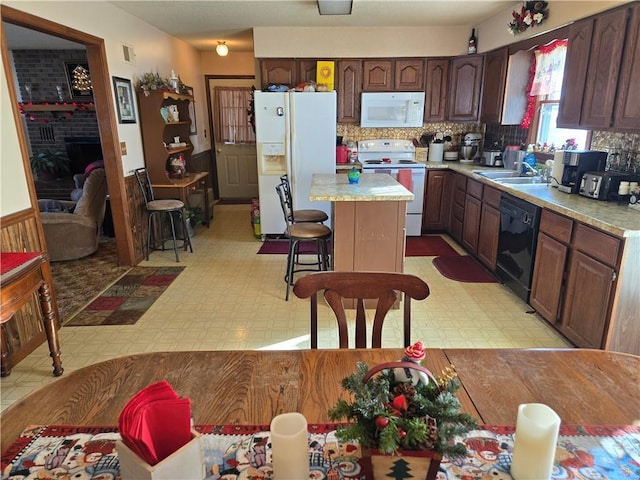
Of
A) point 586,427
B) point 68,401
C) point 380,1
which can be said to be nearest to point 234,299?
point 68,401

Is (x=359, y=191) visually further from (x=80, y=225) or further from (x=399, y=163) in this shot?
(x=80, y=225)

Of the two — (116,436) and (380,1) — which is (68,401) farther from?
(380,1)

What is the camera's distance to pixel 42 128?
6.64m

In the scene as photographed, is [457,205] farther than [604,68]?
Yes

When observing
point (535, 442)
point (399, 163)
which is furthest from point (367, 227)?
point (535, 442)

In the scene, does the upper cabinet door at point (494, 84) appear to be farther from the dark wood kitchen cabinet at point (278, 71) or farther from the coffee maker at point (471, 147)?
the dark wood kitchen cabinet at point (278, 71)

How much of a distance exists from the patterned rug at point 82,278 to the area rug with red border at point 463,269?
10.5 ft

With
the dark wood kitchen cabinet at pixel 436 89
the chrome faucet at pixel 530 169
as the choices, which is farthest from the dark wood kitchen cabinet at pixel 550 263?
the dark wood kitchen cabinet at pixel 436 89

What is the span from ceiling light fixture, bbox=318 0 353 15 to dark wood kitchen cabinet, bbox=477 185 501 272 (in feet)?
7.04

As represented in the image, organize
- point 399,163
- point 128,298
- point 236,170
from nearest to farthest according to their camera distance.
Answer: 1. point 128,298
2. point 399,163
3. point 236,170

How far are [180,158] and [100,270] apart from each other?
1.83m

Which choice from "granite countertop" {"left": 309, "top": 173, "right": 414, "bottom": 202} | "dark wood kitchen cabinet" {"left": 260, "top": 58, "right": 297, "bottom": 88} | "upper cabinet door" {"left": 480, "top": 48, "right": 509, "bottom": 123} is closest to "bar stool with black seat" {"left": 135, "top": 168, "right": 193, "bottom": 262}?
"granite countertop" {"left": 309, "top": 173, "right": 414, "bottom": 202}

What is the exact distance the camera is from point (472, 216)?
4.41 m

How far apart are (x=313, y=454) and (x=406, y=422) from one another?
322 mm
